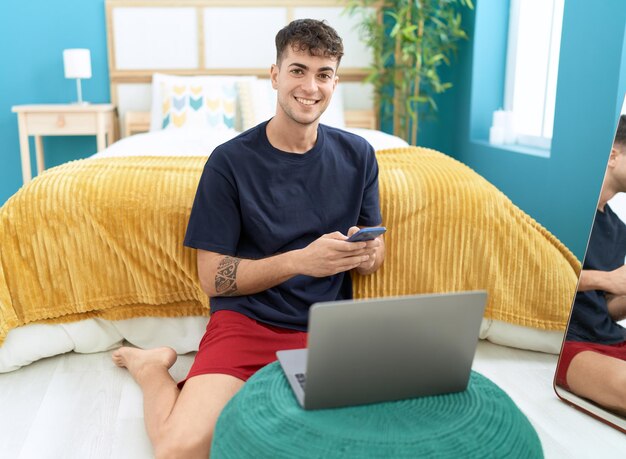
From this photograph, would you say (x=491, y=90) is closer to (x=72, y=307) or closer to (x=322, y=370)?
(x=72, y=307)

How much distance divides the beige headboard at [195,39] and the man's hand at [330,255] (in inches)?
124

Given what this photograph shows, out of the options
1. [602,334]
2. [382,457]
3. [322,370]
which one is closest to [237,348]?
[322,370]

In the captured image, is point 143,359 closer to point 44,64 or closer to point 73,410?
point 73,410

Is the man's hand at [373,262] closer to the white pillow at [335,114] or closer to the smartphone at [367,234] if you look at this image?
the smartphone at [367,234]

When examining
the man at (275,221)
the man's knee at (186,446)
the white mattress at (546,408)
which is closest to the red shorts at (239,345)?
the man at (275,221)

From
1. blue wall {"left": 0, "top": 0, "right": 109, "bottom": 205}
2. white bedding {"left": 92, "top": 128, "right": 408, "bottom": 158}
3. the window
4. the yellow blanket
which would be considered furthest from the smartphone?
blue wall {"left": 0, "top": 0, "right": 109, "bottom": 205}

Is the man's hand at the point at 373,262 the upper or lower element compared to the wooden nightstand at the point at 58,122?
lower

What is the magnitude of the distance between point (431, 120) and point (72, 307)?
330cm

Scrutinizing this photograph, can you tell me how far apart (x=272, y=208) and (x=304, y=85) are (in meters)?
0.32

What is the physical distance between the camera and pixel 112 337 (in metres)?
2.14

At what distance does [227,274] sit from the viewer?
1.62 meters

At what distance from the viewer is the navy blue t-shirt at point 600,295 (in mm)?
1696

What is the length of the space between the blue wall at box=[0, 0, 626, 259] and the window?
145 mm

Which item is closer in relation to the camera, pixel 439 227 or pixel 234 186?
pixel 234 186
